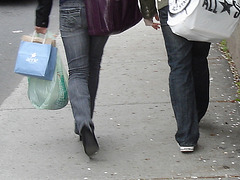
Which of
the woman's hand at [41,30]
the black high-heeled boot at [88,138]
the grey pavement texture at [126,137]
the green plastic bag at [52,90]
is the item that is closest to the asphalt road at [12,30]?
the grey pavement texture at [126,137]

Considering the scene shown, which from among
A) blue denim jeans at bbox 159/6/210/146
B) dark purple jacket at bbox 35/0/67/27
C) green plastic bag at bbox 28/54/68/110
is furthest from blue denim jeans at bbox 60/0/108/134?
blue denim jeans at bbox 159/6/210/146

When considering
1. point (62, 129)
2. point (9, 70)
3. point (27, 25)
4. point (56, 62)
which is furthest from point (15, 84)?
point (27, 25)

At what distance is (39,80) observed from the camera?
15.1 ft

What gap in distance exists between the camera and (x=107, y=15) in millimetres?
4133

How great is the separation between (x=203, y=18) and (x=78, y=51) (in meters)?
0.95

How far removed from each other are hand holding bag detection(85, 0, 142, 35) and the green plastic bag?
50 centimetres

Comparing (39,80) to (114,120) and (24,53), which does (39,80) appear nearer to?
(24,53)

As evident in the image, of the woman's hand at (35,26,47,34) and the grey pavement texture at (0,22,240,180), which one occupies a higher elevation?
the woman's hand at (35,26,47,34)

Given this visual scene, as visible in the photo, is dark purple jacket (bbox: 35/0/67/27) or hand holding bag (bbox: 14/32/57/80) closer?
dark purple jacket (bbox: 35/0/67/27)

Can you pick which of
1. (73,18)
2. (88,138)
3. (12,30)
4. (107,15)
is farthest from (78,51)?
(12,30)

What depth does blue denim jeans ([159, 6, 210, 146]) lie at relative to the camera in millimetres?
4234

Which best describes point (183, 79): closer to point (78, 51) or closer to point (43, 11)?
point (78, 51)

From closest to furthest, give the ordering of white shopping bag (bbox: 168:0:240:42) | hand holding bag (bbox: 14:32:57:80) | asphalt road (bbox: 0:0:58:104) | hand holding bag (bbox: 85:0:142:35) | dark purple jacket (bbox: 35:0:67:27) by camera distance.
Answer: white shopping bag (bbox: 168:0:240:42) → hand holding bag (bbox: 85:0:142:35) → dark purple jacket (bbox: 35:0:67:27) → hand holding bag (bbox: 14:32:57:80) → asphalt road (bbox: 0:0:58:104)

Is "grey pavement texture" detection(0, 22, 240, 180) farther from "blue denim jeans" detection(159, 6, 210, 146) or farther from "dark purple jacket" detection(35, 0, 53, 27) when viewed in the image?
"dark purple jacket" detection(35, 0, 53, 27)
